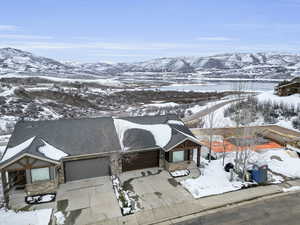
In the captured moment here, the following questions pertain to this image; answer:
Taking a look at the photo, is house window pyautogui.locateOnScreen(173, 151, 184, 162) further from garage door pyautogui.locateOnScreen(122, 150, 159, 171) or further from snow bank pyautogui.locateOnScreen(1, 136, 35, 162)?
snow bank pyautogui.locateOnScreen(1, 136, 35, 162)

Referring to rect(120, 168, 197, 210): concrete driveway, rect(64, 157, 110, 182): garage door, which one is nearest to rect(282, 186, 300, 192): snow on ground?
rect(120, 168, 197, 210): concrete driveway

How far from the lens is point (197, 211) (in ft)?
36.5

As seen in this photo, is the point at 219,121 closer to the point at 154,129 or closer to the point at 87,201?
the point at 154,129

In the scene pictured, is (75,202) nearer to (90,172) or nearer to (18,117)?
(90,172)

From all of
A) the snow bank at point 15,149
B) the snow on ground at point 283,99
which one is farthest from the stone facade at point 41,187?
the snow on ground at point 283,99

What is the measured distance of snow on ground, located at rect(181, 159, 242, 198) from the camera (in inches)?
509

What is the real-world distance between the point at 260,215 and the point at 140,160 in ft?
27.1

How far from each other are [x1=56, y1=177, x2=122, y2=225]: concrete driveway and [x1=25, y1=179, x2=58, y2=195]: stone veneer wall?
0.54m

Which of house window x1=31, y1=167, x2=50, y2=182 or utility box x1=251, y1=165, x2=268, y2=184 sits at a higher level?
house window x1=31, y1=167, x2=50, y2=182

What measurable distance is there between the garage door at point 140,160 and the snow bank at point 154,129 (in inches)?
41.6

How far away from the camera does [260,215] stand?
35.5 feet

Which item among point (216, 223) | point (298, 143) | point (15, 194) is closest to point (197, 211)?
point (216, 223)

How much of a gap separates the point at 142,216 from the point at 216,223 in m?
3.66

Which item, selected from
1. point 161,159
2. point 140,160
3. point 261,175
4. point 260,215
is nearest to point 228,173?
point 261,175
